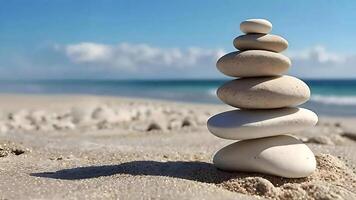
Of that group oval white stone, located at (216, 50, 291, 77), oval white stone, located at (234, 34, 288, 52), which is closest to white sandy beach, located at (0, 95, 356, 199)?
oval white stone, located at (216, 50, 291, 77)

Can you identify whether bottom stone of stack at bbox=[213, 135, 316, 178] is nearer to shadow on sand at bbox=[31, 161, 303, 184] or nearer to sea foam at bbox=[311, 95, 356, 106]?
shadow on sand at bbox=[31, 161, 303, 184]

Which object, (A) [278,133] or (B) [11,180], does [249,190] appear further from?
(B) [11,180]

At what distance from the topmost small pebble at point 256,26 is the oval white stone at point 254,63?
30 centimetres

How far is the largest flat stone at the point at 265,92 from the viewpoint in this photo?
5594mm

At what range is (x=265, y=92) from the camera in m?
5.59

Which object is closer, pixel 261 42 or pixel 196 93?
pixel 261 42

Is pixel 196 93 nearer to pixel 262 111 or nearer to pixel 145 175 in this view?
pixel 262 111

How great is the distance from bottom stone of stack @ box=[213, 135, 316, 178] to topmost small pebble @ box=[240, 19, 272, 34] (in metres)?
1.27

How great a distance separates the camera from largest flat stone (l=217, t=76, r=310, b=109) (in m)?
5.59

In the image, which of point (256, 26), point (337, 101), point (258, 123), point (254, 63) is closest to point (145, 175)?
point (258, 123)

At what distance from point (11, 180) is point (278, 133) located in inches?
119

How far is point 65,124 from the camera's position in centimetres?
1393

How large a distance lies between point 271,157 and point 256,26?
60.3 inches

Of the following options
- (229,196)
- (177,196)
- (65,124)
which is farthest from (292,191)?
(65,124)
